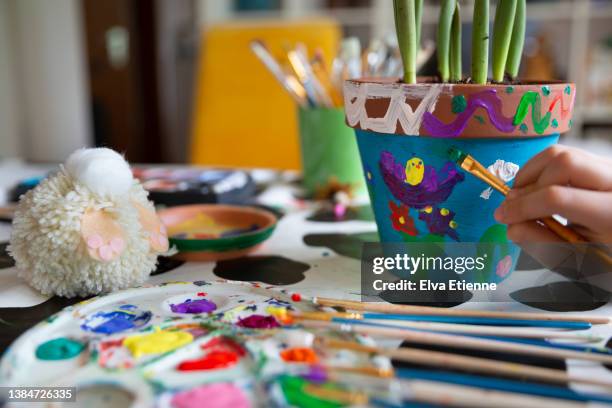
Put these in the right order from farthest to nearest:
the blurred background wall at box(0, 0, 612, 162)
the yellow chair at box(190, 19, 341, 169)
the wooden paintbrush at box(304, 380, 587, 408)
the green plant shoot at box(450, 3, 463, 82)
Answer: the blurred background wall at box(0, 0, 612, 162)
the yellow chair at box(190, 19, 341, 169)
the green plant shoot at box(450, 3, 463, 82)
the wooden paintbrush at box(304, 380, 587, 408)

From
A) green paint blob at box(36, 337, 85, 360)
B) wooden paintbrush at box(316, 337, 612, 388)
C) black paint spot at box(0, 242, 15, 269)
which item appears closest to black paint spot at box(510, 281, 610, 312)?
wooden paintbrush at box(316, 337, 612, 388)

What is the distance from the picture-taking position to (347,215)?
2.20 ft

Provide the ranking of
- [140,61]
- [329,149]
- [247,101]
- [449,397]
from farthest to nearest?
1. [140,61]
2. [247,101]
3. [329,149]
4. [449,397]

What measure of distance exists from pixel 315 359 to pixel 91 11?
2627 millimetres

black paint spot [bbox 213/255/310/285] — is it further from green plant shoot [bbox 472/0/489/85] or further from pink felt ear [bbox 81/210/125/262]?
green plant shoot [bbox 472/0/489/85]

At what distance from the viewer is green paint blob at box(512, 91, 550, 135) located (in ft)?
1.22

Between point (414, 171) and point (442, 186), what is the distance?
2 cm

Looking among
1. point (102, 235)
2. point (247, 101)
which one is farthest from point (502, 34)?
point (247, 101)

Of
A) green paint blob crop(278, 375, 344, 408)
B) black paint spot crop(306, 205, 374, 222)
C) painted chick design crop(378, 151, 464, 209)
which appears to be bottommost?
black paint spot crop(306, 205, 374, 222)

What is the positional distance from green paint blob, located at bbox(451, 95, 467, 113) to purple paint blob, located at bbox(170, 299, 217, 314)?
218 mm

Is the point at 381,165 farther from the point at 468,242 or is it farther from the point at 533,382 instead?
the point at 533,382

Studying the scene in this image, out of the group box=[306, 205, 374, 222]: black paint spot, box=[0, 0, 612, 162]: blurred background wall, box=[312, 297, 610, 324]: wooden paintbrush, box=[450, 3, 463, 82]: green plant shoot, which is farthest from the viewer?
box=[0, 0, 612, 162]: blurred background wall

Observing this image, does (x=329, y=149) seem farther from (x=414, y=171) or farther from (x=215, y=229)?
(x=414, y=171)

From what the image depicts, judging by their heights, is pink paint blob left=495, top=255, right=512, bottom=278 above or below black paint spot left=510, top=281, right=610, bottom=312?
above
